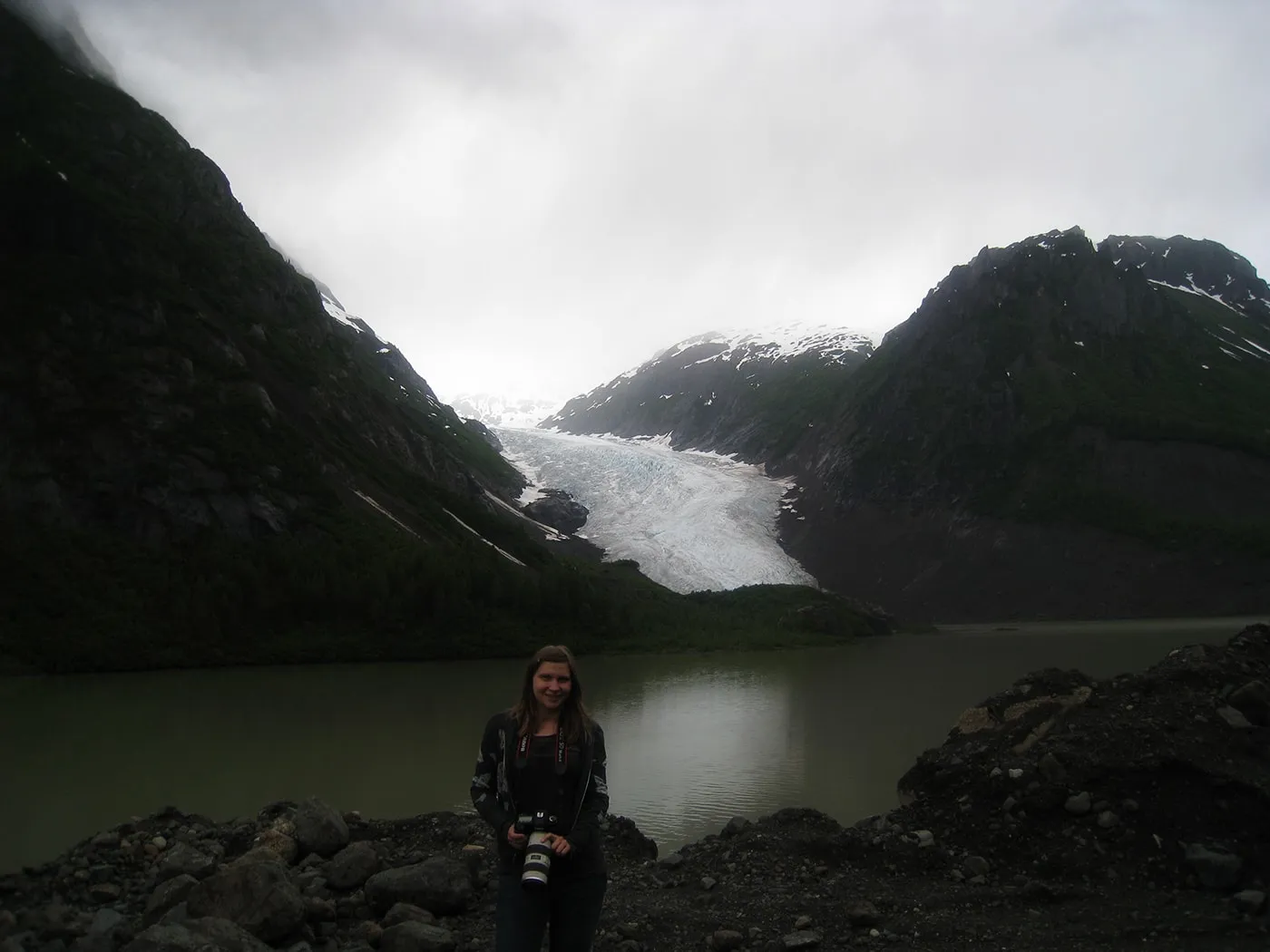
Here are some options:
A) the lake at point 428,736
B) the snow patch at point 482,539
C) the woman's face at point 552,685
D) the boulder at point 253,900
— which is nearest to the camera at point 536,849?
the woman's face at point 552,685

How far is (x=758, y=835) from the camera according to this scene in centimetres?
862

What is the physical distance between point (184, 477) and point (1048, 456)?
70194 mm

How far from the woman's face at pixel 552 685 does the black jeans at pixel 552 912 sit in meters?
0.80

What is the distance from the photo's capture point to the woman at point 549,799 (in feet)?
13.8

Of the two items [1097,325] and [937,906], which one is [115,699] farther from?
[1097,325]

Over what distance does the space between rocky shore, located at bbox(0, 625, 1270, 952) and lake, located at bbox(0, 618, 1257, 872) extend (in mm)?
2823

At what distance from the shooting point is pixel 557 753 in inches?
168

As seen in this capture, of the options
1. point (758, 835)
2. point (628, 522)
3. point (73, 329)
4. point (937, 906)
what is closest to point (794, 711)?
point (758, 835)

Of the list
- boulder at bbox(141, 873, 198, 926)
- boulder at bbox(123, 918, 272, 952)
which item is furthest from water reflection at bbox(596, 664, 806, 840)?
boulder at bbox(123, 918, 272, 952)

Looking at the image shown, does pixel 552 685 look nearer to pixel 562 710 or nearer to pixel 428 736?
pixel 562 710

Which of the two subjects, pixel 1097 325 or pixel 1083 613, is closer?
pixel 1083 613

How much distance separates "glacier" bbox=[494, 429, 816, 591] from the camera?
248 feet

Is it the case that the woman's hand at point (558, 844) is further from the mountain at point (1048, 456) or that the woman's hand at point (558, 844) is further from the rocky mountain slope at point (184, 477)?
the mountain at point (1048, 456)

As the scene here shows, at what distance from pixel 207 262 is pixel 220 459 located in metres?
21.3
